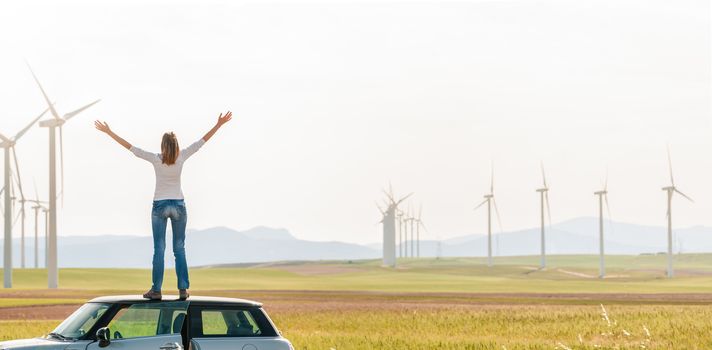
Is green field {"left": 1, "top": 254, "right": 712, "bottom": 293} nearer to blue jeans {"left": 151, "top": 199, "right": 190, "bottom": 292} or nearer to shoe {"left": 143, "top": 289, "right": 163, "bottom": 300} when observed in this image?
blue jeans {"left": 151, "top": 199, "right": 190, "bottom": 292}

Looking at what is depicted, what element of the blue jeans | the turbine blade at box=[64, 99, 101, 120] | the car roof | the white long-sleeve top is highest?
the turbine blade at box=[64, 99, 101, 120]

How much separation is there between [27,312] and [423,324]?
90.6 feet

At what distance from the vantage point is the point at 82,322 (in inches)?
565

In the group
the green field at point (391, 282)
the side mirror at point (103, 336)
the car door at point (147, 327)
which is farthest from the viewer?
the green field at point (391, 282)

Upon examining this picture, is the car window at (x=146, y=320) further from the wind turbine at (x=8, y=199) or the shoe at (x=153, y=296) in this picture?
the wind turbine at (x=8, y=199)

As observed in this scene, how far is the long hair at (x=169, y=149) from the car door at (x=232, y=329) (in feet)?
8.05

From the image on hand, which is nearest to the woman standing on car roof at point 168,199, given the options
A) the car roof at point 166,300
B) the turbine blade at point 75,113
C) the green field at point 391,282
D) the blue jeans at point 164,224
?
the blue jeans at point 164,224

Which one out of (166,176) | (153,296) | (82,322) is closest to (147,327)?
(153,296)

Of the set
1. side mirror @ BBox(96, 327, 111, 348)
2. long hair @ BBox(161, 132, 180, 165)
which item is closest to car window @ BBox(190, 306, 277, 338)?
side mirror @ BBox(96, 327, 111, 348)

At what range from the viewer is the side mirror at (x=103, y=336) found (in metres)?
13.8

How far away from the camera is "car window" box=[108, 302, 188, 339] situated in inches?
563

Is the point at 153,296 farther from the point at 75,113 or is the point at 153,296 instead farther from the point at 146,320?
the point at 75,113

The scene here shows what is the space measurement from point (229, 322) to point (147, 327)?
1105 millimetres

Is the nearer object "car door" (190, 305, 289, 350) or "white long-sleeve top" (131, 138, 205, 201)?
"car door" (190, 305, 289, 350)
